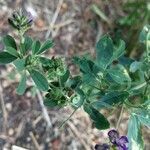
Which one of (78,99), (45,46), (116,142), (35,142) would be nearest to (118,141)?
(116,142)

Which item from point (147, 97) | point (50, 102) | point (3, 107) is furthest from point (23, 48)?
point (3, 107)

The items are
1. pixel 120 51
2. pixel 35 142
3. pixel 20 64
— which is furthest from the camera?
pixel 35 142

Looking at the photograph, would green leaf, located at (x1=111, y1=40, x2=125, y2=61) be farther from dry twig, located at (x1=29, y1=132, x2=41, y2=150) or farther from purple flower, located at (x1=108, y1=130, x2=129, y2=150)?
dry twig, located at (x1=29, y1=132, x2=41, y2=150)

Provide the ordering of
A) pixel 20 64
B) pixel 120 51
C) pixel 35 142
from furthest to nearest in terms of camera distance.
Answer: pixel 35 142
pixel 120 51
pixel 20 64

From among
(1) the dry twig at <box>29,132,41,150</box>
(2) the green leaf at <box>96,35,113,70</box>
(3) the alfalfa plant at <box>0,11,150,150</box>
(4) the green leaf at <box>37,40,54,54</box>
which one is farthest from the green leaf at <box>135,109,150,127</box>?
(1) the dry twig at <box>29,132,41,150</box>

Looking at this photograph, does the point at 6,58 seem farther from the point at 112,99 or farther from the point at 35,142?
the point at 35,142

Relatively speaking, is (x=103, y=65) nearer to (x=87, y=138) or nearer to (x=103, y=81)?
(x=103, y=81)

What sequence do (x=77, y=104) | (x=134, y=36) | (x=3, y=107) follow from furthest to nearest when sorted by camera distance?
(x=134, y=36) < (x=3, y=107) < (x=77, y=104)
